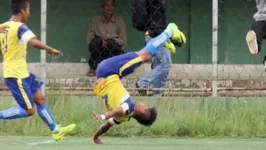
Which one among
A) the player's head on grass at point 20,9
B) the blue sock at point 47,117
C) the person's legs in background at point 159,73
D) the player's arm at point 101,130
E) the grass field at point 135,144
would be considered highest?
the player's head on grass at point 20,9

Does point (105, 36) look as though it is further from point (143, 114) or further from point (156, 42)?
point (143, 114)

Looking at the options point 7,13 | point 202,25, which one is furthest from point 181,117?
point 7,13

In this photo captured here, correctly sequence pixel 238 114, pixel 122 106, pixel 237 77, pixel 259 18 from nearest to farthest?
pixel 122 106 → pixel 259 18 → pixel 238 114 → pixel 237 77

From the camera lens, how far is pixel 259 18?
10.9 metres

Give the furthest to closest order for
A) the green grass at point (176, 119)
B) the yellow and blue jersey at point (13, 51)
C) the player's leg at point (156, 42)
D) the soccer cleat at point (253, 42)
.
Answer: the green grass at point (176, 119) < the soccer cleat at point (253, 42) < the player's leg at point (156, 42) < the yellow and blue jersey at point (13, 51)

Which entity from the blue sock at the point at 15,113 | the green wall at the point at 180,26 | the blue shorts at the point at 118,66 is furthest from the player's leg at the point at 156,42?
the green wall at the point at 180,26

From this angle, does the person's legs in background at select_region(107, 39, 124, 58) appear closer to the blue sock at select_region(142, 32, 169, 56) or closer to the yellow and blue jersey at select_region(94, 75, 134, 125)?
the blue sock at select_region(142, 32, 169, 56)

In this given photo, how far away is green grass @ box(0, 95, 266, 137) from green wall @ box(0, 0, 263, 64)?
2.66m

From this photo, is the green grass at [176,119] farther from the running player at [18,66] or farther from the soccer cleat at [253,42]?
the running player at [18,66]

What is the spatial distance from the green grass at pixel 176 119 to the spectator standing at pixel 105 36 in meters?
1.44

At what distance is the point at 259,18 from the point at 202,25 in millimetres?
3883

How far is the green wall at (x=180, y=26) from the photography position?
48.2 ft

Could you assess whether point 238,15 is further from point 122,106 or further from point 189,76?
point 122,106

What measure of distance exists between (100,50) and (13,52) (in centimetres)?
381
